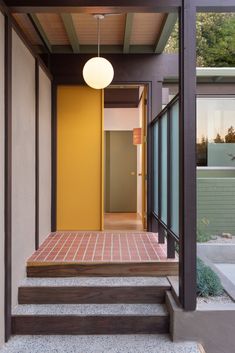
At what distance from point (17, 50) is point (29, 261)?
6.54ft

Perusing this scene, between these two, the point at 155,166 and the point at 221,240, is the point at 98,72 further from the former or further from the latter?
the point at 221,240

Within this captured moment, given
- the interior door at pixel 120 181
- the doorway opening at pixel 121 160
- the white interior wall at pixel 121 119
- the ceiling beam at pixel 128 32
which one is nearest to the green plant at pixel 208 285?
the ceiling beam at pixel 128 32

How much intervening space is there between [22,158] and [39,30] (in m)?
1.84

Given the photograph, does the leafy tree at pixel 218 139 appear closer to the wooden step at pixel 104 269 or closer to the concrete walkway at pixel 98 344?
the wooden step at pixel 104 269

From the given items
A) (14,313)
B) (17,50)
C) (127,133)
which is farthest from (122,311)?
(127,133)

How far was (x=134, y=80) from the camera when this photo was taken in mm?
5414

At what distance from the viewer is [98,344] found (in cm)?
303

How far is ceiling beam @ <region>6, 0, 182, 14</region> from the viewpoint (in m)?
3.06

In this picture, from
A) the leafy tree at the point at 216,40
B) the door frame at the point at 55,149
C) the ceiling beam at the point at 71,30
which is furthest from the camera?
the leafy tree at the point at 216,40

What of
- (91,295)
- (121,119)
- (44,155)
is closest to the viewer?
(91,295)

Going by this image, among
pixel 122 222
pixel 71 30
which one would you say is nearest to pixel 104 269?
pixel 71 30

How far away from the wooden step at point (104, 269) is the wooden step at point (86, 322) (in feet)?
1.47

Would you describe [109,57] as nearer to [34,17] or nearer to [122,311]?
[34,17]

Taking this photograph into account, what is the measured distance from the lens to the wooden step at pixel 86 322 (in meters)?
3.18
